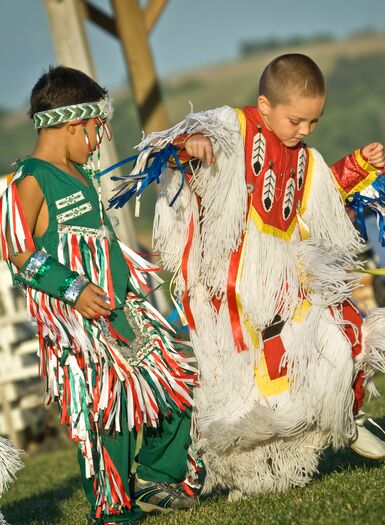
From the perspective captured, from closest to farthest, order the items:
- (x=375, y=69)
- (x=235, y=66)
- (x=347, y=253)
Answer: (x=347, y=253)
(x=375, y=69)
(x=235, y=66)

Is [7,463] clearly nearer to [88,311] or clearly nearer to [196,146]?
[88,311]

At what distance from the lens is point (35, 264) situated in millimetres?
3643

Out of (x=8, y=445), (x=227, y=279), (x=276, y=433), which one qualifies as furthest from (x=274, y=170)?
(x=8, y=445)

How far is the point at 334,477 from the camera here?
4070mm

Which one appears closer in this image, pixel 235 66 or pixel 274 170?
pixel 274 170

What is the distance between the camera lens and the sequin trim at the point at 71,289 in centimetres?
362

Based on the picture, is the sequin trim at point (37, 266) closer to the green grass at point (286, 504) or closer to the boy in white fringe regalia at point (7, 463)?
the boy in white fringe regalia at point (7, 463)

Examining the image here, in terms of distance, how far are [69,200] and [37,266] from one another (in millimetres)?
294

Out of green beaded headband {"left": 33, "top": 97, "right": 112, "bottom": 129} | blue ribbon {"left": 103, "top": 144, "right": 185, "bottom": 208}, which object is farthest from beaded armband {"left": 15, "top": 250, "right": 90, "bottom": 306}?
green beaded headband {"left": 33, "top": 97, "right": 112, "bottom": 129}

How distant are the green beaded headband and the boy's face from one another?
58 centimetres

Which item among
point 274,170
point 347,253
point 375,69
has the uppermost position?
point 274,170

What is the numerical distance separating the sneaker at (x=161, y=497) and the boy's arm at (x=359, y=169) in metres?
1.30

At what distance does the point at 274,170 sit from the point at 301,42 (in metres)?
51.2

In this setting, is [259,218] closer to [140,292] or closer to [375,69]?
[140,292]
